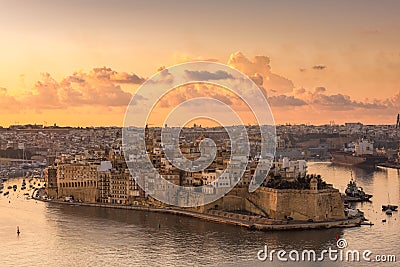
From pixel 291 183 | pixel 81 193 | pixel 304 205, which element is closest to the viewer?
pixel 304 205

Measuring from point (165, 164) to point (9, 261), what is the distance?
315 inches

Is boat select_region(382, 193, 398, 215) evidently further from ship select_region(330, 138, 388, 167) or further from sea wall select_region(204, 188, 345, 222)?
ship select_region(330, 138, 388, 167)

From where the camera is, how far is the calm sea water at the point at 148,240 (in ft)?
38.2

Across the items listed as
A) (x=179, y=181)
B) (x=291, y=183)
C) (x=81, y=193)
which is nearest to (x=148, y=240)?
(x=291, y=183)

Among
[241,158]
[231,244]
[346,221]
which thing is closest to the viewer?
[231,244]

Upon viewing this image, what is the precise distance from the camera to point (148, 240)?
1327cm

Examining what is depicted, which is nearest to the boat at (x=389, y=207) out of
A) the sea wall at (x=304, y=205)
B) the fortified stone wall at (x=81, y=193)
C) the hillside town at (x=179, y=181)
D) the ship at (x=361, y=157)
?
the hillside town at (x=179, y=181)

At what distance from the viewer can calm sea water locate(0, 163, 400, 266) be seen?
11.6m

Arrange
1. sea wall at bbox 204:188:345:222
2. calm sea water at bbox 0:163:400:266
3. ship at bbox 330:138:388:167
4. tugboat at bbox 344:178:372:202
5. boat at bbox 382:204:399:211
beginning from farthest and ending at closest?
ship at bbox 330:138:388:167
tugboat at bbox 344:178:372:202
boat at bbox 382:204:399:211
sea wall at bbox 204:188:345:222
calm sea water at bbox 0:163:400:266

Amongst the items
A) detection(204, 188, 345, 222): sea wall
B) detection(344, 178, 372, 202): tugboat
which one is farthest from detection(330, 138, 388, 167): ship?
detection(204, 188, 345, 222): sea wall

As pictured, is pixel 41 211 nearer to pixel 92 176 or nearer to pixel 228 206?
pixel 92 176

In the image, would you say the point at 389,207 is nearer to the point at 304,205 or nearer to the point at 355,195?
the point at 355,195

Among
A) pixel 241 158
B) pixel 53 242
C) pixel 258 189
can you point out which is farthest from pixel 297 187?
pixel 53 242

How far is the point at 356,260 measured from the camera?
11.5 metres
